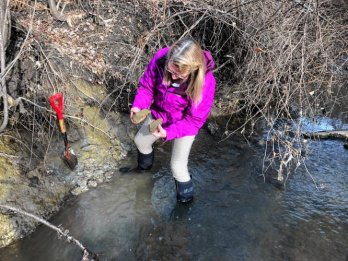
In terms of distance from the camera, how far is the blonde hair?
297 cm

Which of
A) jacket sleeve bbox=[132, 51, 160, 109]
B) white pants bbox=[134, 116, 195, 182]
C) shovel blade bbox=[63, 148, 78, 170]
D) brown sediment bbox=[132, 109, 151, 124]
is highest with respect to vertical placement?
jacket sleeve bbox=[132, 51, 160, 109]

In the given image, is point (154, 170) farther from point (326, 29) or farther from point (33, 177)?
point (326, 29)

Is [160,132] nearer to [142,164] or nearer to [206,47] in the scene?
[142,164]

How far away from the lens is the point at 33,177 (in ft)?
12.9

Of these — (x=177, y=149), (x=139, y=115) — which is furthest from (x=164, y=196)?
(x=139, y=115)

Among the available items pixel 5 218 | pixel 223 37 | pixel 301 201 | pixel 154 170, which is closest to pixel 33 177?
pixel 5 218

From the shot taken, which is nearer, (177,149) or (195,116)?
(195,116)

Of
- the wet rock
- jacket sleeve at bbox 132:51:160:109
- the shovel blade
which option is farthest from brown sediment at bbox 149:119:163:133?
the shovel blade

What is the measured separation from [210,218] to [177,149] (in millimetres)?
833

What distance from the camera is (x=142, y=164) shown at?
173 inches

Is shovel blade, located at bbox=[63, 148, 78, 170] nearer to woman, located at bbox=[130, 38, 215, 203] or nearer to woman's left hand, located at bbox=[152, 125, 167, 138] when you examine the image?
woman, located at bbox=[130, 38, 215, 203]

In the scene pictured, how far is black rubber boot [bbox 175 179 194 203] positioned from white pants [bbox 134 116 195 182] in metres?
0.06

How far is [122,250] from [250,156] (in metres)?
2.22

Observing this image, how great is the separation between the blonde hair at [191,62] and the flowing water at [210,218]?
4.59ft
